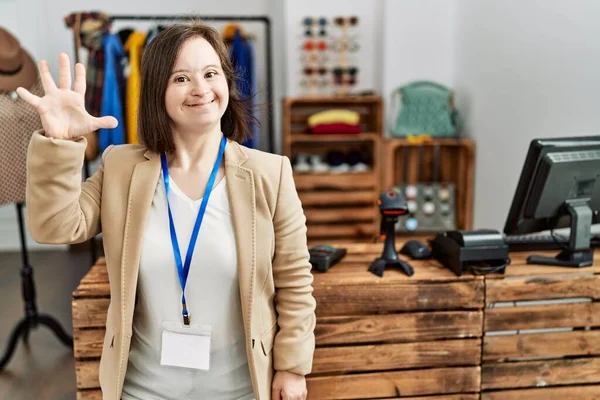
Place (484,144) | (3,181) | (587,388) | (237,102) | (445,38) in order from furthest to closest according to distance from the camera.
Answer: (445,38) → (484,144) → (3,181) → (587,388) → (237,102)

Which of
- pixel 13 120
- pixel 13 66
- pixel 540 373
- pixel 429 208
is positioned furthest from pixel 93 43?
pixel 540 373

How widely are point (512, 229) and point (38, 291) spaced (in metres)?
3.26

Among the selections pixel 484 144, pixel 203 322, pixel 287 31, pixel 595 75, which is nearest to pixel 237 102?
pixel 203 322

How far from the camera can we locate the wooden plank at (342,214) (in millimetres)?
4242

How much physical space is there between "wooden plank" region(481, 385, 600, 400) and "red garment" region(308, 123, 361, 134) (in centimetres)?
257

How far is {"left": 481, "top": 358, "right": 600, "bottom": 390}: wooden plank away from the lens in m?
1.91

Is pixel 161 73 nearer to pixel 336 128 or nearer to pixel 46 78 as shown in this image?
pixel 46 78

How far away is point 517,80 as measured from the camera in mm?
3369

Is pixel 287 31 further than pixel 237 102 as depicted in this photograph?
Yes

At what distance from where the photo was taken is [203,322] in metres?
1.36

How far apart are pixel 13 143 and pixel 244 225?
176 centimetres

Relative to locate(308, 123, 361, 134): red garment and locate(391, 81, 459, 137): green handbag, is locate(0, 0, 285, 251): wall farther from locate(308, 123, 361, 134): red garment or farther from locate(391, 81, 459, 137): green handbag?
locate(391, 81, 459, 137): green handbag

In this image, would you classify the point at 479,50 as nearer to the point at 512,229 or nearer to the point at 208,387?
the point at 512,229

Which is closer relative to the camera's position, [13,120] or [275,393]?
[275,393]
